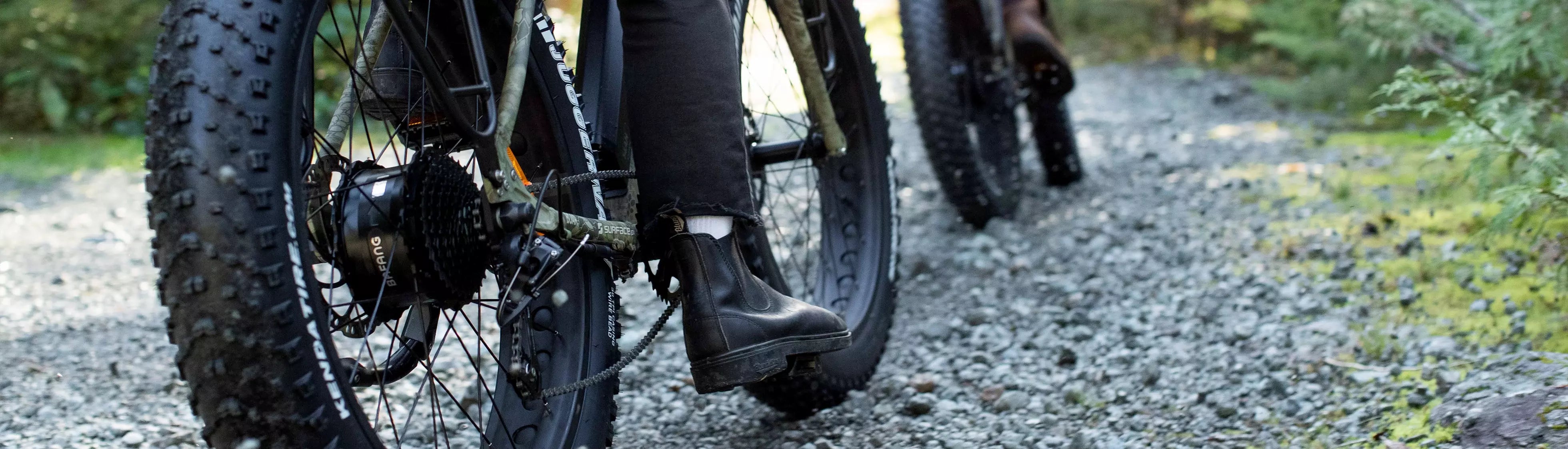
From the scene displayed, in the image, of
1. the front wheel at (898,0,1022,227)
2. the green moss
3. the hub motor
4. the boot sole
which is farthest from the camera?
the front wheel at (898,0,1022,227)

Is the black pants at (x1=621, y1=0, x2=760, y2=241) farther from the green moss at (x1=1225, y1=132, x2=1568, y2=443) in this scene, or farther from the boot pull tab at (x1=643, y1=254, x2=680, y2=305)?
the green moss at (x1=1225, y1=132, x2=1568, y2=443)

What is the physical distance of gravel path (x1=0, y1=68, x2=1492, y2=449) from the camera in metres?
2.47

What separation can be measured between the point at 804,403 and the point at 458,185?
103cm

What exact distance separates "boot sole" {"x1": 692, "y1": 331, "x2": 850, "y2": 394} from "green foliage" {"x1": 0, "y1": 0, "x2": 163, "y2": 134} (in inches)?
242

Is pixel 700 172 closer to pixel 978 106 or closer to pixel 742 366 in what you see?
pixel 742 366

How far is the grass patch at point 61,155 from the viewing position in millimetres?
6035

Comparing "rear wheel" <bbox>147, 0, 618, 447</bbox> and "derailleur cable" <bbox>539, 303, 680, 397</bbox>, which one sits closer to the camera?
"rear wheel" <bbox>147, 0, 618, 447</bbox>

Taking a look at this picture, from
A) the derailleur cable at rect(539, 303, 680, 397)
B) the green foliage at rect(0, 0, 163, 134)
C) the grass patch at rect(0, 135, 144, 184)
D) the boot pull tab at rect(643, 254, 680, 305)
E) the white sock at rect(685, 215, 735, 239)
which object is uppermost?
the green foliage at rect(0, 0, 163, 134)

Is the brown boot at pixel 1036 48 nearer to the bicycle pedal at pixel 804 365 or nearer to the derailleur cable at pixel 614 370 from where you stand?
the bicycle pedal at pixel 804 365

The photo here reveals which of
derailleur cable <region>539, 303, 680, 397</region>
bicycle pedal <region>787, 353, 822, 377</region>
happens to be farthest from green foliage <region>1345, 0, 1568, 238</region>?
derailleur cable <region>539, 303, 680, 397</region>

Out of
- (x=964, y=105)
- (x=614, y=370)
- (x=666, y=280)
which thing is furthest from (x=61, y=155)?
(x=614, y=370)

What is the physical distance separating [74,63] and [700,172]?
6384 mm

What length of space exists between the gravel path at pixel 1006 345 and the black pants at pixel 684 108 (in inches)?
25.6

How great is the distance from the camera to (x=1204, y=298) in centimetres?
338
